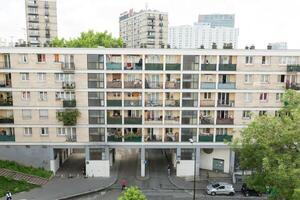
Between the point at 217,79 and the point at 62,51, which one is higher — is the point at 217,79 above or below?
below

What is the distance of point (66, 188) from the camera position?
3488 cm

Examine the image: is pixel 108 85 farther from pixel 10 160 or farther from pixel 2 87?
pixel 10 160

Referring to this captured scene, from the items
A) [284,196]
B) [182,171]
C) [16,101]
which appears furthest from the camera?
[182,171]

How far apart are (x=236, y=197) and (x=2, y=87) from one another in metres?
30.5

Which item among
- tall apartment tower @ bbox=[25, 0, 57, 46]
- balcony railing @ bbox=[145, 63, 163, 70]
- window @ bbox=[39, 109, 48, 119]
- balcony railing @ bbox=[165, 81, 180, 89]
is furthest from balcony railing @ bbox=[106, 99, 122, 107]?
tall apartment tower @ bbox=[25, 0, 57, 46]

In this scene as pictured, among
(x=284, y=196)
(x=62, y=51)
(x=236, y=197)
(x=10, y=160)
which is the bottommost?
(x=236, y=197)

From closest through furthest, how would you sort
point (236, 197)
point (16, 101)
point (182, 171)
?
point (236, 197)
point (16, 101)
point (182, 171)

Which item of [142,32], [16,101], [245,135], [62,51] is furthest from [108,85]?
[142,32]

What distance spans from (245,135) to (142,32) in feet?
286

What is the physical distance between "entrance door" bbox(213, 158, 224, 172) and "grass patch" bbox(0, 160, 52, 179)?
854 inches

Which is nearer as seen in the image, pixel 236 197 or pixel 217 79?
pixel 236 197

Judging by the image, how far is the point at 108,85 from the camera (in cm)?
3650

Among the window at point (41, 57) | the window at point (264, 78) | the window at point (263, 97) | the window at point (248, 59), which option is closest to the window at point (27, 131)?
the window at point (41, 57)

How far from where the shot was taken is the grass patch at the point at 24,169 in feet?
120
